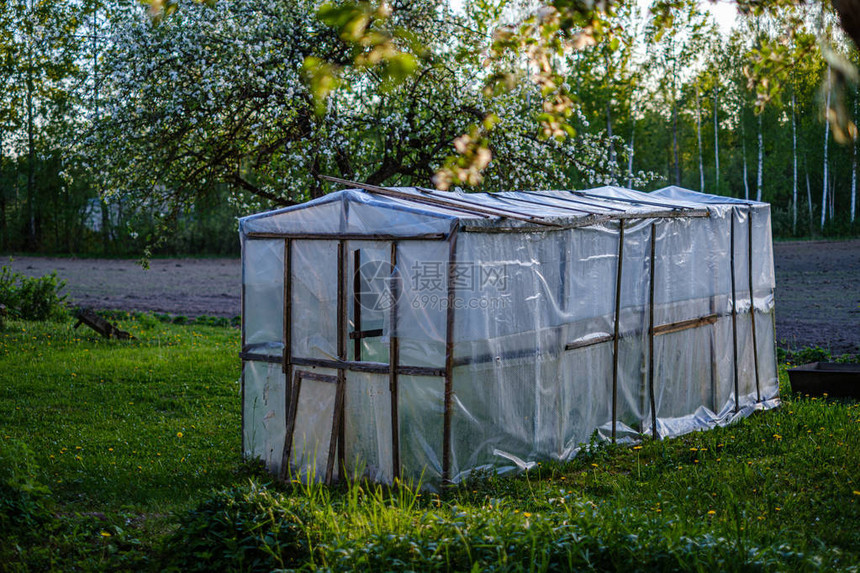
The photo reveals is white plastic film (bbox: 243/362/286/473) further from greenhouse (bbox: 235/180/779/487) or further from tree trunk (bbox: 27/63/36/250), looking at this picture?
tree trunk (bbox: 27/63/36/250)

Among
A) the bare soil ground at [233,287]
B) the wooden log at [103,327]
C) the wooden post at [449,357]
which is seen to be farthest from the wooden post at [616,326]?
the wooden log at [103,327]

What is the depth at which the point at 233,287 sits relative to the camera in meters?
25.6

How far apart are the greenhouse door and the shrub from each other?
35.0 ft

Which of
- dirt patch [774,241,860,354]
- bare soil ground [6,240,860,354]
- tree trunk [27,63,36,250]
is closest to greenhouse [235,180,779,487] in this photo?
dirt patch [774,241,860,354]

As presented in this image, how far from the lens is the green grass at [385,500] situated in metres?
4.42

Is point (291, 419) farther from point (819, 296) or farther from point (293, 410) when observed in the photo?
point (819, 296)

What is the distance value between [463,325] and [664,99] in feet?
115

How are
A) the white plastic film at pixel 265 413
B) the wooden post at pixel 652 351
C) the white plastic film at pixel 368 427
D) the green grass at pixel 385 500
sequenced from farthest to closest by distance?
the wooden post at pixel 652 351
the white plastic film at pixel 265 413
the white plastic film at pixel 368 427
the green grass at pixel 385 500

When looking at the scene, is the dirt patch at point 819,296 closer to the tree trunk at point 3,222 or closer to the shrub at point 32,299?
the shrub at point 32,299

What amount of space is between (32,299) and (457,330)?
41.8 feet

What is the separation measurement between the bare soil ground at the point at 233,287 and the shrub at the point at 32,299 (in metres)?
2.54

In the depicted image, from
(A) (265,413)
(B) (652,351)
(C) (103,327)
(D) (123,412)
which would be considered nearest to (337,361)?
(A) (265,413)

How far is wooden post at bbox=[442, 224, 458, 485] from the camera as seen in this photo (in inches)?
261

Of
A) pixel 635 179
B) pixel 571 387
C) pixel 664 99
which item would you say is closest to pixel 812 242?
pixel 664 99
